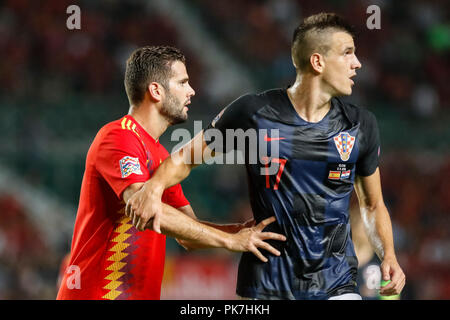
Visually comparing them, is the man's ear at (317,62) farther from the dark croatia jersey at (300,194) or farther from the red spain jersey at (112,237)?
the red spain jersey at (112,237)

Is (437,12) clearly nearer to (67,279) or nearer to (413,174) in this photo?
(413,174)

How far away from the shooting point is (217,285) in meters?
8.41

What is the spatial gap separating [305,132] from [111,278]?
1412 mm

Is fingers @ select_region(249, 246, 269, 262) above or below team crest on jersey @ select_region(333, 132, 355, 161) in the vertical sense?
below

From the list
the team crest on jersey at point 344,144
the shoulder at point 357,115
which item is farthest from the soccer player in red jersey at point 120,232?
the shoulder at point 357,115

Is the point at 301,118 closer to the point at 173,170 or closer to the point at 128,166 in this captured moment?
the point at 173,170

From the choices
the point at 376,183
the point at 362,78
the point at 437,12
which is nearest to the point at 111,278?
the point at 376,183

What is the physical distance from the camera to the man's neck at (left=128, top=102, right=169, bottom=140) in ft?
13.6

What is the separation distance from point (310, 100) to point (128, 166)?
1.10 m

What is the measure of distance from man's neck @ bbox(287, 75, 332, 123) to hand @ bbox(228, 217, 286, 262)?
0.63 m

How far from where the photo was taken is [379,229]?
12.6 feet

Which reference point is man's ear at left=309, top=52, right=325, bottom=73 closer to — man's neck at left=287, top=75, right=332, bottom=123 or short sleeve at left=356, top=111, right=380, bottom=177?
man's neck at left=287, top=75, right=332, bottom=123

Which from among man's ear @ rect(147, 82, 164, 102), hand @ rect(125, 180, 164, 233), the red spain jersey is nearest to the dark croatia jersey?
hand @ rect(125, 180, 164, 233)

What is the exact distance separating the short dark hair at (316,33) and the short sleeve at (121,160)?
108cm
